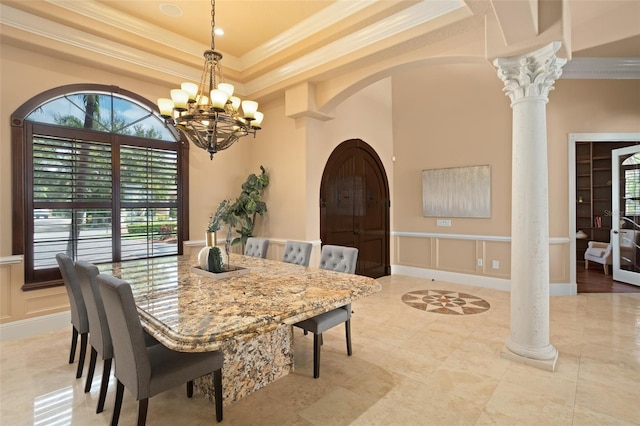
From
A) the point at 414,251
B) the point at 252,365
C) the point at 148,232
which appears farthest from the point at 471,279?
the point at 148,232

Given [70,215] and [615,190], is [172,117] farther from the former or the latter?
[615,190]

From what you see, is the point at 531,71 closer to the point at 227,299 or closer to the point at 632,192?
the point at 227,299

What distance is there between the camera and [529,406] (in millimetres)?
2154

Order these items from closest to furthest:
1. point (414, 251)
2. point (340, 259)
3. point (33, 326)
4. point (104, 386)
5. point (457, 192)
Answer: point (104, 386) < point (340, 259) < point (33, 326) < point (457, 192) < point (414, 251)

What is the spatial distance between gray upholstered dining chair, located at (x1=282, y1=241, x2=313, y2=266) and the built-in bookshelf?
6995 mm

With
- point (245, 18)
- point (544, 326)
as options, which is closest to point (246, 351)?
point (544, 326)

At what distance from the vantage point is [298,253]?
3.55m

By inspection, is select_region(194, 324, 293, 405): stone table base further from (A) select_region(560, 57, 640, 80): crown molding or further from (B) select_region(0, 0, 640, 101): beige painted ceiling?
(A) select_region(560, 57, 640, 80): crown molding

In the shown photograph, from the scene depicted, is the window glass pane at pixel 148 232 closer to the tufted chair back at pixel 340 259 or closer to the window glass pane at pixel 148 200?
the window glass pane at pixel 148 200

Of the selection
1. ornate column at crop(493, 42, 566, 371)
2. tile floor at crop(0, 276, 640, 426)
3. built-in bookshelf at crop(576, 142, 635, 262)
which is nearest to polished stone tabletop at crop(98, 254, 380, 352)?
tile floor at crop(0, 276, 640, 426)

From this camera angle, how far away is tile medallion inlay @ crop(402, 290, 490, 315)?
13.6ft

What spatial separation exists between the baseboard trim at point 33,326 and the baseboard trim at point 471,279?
511cm

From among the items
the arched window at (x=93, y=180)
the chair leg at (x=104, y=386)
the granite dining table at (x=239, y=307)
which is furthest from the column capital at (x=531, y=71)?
the arched window at (x=93, y=180)

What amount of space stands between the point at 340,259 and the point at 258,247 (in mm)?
1234
